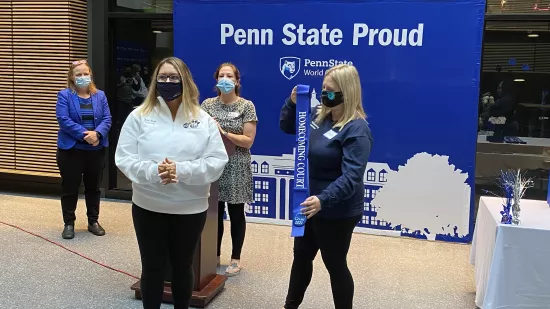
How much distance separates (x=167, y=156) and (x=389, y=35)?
288 cm

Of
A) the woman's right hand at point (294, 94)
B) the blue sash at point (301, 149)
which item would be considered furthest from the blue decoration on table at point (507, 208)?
the woman's right hand at point (294, 94)

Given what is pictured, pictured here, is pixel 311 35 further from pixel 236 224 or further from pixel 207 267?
pixel 207 267

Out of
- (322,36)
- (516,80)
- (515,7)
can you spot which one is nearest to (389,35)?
(322,36)

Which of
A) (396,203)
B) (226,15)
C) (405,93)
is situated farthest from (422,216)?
(226,15)

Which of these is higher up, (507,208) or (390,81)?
(390,81)

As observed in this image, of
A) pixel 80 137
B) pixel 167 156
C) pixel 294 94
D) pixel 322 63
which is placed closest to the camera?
pixel 167 156

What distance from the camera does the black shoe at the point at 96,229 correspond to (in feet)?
16.1

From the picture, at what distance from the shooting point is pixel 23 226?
5.14 m

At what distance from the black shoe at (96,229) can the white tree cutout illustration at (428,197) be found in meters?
2.49

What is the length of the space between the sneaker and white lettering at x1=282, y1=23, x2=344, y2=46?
216cm

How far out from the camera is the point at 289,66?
5141 mm

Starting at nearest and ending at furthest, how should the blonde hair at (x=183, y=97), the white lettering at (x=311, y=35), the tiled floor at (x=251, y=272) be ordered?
the blonde hair at (x=183, y=97) → the tiled floor at (x=251, y=272) → the white lettering at (x=311, y=35)

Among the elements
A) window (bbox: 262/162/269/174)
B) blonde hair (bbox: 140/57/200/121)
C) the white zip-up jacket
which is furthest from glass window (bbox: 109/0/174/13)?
→ the white zip-up jacket

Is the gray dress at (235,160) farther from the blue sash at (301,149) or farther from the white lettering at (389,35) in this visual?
the white lettering at (389,35)
